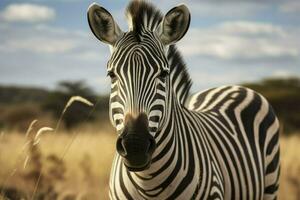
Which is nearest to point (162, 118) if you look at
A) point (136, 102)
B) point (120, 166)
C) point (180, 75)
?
point (136, 102)

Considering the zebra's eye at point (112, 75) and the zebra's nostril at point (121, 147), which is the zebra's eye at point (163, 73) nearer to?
the zebra's eye at point (112, 75)

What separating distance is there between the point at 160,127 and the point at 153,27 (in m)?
0.83

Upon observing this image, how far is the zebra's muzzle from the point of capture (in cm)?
332

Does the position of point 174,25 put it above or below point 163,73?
above

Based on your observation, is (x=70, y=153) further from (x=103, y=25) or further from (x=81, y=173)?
(x=103, y=25)

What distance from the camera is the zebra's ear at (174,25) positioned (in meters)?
3.96

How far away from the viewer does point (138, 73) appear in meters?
3.57

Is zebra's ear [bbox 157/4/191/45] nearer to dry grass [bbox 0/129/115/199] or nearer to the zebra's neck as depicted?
the zebra's neck

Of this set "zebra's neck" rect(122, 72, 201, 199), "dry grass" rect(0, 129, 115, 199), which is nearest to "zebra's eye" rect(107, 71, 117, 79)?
"zebra's neck" rect(122, 72, 201, 199)

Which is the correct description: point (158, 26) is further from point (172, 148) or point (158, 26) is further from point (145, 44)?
point (172, 148)

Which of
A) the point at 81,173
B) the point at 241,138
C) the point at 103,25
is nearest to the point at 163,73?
the point at 103,25

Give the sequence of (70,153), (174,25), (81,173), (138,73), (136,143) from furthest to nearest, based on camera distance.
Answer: (70,153), (81,173), (174,25), (138,73), (136,143)

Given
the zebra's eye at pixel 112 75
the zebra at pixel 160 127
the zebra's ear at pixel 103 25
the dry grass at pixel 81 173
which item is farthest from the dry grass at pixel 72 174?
the zebra's eye at pixel 112 75

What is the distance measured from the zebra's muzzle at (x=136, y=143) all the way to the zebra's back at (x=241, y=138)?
3.98ft
